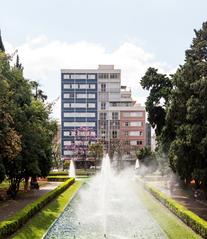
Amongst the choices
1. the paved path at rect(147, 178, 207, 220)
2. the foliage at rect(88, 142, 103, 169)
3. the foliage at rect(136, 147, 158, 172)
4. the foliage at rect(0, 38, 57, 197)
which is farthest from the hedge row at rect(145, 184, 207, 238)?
the foliage at rect(88, 142, 103, 169)

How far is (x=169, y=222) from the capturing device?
2148 centimetres

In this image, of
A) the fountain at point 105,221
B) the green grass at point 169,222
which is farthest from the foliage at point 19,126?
the green grass at point 169,222

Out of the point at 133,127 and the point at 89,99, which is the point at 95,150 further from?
the point at 89,99

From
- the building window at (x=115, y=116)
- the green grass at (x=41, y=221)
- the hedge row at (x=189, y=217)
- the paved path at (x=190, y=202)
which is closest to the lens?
the hedge row at (x=189, y=217)

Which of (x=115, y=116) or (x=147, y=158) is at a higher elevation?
(x=115, y=116)

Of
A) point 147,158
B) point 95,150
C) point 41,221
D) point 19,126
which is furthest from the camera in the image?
point 95,150

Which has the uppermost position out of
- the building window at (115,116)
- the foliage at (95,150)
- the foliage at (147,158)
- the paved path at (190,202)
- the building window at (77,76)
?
the building window at (77,76)

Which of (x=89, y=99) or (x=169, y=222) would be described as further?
(x=89, y=99)

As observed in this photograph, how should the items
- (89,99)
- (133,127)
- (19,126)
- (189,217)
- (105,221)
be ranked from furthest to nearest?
(89,99) → (133,127) → (19,126) → (105,221) → (189,217)

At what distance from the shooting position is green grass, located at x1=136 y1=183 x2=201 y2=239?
18.2m

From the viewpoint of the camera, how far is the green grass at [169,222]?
18203mm

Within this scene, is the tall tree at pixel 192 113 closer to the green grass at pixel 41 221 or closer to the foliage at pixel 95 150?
the green grass at pixel 41 221

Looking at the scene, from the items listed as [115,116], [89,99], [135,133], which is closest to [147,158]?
[135,133]

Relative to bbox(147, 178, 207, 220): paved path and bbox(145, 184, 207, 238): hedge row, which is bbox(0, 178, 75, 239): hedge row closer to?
bbox(145, 184, 207, 238): hedge row
